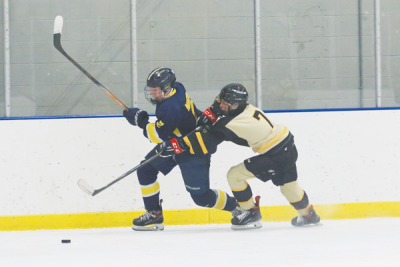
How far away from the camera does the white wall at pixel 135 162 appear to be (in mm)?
3895

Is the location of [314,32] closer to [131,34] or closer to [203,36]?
[203,36]

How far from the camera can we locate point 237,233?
347cm

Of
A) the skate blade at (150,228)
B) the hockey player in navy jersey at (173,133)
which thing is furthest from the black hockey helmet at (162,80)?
the skate blade at (150,228)

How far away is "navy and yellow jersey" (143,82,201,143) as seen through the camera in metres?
3.42

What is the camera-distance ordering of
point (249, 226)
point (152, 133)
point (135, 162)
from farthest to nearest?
point (135, 162)
point (249, 226)
point (152, 133)

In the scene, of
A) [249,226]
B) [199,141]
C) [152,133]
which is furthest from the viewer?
[249,226]

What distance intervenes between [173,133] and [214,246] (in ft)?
2.91

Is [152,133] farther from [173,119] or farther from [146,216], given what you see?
[146,216]

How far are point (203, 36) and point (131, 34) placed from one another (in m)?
0.56

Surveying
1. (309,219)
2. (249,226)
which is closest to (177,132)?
(249,226)

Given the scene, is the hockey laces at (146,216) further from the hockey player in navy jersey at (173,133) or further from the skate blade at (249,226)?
the skate blade at (249,226)

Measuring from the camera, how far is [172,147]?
3.48 metres

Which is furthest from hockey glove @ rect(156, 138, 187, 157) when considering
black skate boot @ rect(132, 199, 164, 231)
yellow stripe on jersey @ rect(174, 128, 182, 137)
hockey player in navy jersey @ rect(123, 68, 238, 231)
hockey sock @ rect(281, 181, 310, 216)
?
hockey sock @ rect(281, 181, 310, 216)

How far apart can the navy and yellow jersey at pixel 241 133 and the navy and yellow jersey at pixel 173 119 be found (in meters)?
0.15
